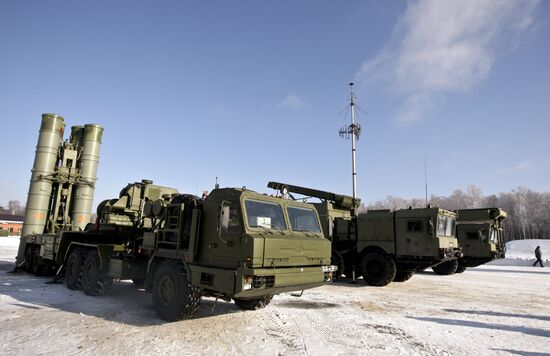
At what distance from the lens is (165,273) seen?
6.72 metres

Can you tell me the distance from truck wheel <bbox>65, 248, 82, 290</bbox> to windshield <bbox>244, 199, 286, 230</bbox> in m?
6.09

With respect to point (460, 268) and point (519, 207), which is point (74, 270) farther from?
point (519, 207)

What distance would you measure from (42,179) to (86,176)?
1.44m

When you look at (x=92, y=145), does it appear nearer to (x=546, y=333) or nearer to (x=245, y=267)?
(x=245, y=267)

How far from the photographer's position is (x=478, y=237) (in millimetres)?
15273

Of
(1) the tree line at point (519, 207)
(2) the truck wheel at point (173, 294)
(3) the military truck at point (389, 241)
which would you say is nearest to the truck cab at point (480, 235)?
(3) the military truck at point (389, 241)

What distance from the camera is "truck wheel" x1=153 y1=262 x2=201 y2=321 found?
6148 millimetres

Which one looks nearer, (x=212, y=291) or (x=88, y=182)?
(x=212, y=291)

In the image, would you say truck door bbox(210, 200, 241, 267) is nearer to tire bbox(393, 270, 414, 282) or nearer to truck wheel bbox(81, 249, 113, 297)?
truck wheel bbox(81, 249, 113, 297)

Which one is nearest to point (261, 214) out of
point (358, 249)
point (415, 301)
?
point (415, 301)

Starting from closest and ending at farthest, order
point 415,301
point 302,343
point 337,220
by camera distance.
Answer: point 302,343
point 415,301
point 337,220

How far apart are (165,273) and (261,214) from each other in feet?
7.45

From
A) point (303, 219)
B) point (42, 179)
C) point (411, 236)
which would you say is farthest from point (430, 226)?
point (42, 179)

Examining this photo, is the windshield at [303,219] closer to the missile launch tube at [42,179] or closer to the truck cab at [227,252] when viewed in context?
the truck cab at [227,252]
